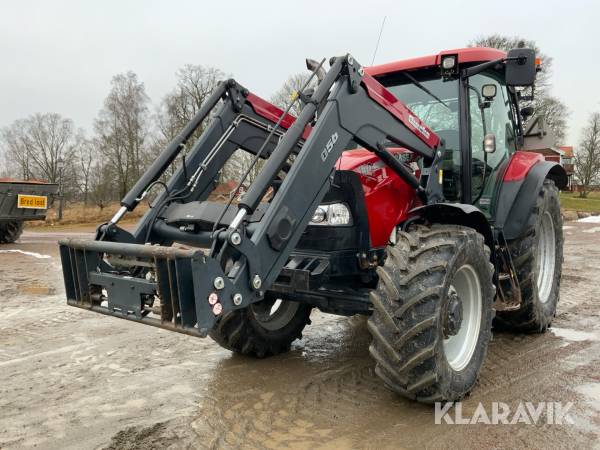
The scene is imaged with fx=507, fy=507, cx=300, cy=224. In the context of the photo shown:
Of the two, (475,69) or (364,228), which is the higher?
(475,69)

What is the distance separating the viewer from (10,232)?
15.0 metres

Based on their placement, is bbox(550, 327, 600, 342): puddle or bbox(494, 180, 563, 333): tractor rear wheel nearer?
bbox(494, 180, 563, 333): tractor rear wheel

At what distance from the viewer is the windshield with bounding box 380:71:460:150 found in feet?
13.9

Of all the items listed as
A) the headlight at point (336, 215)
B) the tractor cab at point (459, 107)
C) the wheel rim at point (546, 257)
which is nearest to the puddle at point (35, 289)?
the headlight at point (336, 215)

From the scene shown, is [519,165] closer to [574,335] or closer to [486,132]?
[486,132]

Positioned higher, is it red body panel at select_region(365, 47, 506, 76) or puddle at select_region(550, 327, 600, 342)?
red body panel at select_region(365, 47, 506, 76)

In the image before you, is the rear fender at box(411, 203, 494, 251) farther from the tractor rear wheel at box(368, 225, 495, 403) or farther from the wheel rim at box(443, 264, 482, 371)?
the wheel rim at box(443, 264, 482, 371)

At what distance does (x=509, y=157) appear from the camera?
4848 millimetres

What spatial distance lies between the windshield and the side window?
0.16 m

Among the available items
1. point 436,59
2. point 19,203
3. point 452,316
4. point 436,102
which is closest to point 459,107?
point 436,102

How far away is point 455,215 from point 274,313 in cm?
187

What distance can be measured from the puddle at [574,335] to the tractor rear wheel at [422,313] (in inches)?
75.9

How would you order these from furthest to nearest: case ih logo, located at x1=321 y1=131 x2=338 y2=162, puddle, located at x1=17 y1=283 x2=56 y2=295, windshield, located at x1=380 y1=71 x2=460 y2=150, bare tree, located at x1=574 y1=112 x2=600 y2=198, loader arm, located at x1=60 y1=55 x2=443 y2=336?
bare tree, located at x1=574 y1=112 x2=600 y2=198, puddle, located at x1=17 y1=283 x2=56 y2=295, windshield, located at x1=380 y1=71 x2=460 y2=150, case ih logo, located at x1=321 y1=131 x2=338 y2=162, loader arm, located at x1=60 y1=55 x2=443 y2=336

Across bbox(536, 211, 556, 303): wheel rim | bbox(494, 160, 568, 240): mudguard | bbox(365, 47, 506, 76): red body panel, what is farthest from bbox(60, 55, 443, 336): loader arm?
bbox(536, 211, 556, 303): wheel rim
